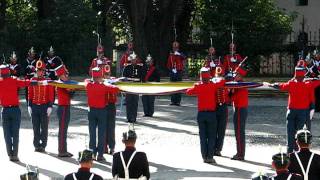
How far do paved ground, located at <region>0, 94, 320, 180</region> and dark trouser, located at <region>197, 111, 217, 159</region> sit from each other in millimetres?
292

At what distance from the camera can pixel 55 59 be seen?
2542cm

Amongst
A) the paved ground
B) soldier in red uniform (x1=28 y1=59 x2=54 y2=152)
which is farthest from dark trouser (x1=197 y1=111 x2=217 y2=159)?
soldier in red uniform (x1=28 y1=59 x2=54 y2=152)

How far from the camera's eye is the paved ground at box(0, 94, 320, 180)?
14.6 m

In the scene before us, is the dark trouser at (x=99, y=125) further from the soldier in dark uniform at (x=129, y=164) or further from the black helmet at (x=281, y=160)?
the black helmet at (x=281, y=160)

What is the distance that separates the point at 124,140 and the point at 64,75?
6.26 metres

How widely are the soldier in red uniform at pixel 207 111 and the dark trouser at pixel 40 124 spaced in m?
3.66

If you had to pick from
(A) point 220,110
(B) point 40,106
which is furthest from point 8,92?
(A) point 220,110

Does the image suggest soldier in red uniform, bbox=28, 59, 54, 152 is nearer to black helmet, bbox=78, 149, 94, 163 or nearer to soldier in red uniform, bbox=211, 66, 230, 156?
soldier in red uniform, bbox=211, 66, 230, 156

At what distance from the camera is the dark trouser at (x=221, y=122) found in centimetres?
1604

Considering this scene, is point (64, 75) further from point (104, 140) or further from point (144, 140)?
point (144, 140)

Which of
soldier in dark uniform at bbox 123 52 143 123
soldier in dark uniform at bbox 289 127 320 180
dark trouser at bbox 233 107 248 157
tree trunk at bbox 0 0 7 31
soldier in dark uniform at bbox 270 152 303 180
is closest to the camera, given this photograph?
soldier in dark uniform at bbox 270 152 303 180

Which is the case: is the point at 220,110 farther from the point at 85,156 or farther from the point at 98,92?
the point at 85,156

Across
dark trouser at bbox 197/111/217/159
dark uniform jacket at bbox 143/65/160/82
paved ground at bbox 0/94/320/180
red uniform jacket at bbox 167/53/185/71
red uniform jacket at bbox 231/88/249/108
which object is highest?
red uniform jacket at bbox 167/53/185/71

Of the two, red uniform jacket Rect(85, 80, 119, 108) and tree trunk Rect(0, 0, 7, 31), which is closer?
red uniform jacket Rect(85, 80, 119, 108)
